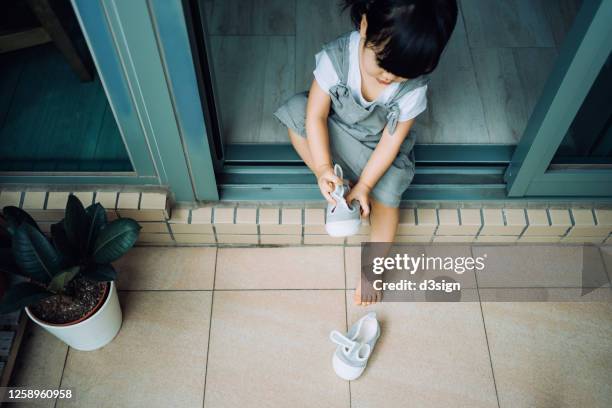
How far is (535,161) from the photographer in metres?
1.50

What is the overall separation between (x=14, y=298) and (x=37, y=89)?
1.80 feet

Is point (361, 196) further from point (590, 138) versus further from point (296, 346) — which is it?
point (590, 138)

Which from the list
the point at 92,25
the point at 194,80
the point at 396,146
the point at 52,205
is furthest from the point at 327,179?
the point at 52,205

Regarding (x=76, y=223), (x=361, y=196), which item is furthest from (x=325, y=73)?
(x=76, y=223)

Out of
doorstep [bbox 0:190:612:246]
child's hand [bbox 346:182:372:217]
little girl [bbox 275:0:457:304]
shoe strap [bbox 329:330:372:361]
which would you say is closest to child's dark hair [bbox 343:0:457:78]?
little girl [bbox 275:0:457:304]

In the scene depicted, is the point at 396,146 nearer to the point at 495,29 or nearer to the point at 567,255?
the point at 567,255

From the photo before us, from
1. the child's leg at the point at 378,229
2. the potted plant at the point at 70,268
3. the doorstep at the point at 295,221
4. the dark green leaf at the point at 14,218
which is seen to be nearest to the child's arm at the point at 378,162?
the child's leg at the point at 378,229

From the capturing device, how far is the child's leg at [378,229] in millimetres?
1552

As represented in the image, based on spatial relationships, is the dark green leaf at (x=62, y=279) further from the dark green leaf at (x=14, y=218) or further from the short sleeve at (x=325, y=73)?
the short sleeve at (x=325, y=73)

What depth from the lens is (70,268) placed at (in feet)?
4.15

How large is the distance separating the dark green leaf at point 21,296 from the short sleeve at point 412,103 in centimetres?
96

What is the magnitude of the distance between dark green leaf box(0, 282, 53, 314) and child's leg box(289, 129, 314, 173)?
2.44ft

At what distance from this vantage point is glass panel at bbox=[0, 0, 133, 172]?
1.27 metres

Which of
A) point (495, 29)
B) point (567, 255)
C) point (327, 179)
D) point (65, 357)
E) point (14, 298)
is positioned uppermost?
point (495, 29)
